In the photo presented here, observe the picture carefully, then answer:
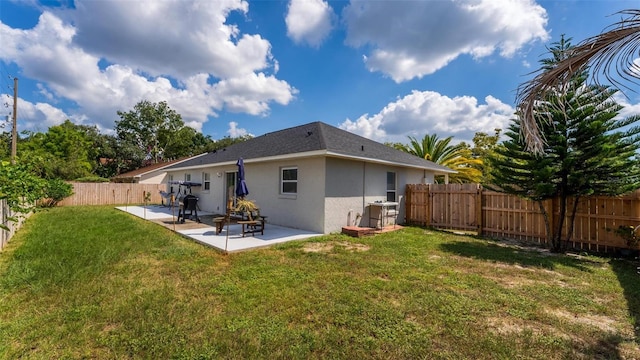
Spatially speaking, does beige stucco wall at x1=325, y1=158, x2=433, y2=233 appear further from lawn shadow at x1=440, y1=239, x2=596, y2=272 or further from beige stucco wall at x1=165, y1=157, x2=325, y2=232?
lawn shadow at x1=440, y1=239, x2=596, y2=272

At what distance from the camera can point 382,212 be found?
1022 centimetres

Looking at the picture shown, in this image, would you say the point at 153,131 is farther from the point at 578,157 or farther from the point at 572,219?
the point at 572,219

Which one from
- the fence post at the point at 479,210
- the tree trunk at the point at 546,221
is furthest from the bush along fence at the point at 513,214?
the tree trunk at the point at 546,221

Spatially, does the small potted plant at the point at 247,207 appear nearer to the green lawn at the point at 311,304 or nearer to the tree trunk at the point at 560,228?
the green lawn at the point at 311,304

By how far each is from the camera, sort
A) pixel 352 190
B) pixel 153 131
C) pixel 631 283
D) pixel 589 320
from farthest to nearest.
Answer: pixel 153 131, pixel 352 190, pixel 631 283, pixel 589 320

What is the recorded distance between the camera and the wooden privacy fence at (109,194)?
62.3ft

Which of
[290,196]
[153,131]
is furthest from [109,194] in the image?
[153,131]

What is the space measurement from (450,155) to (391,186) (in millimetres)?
9329

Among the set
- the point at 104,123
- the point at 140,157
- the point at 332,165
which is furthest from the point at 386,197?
the point at 104,123

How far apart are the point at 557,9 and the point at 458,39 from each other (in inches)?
133

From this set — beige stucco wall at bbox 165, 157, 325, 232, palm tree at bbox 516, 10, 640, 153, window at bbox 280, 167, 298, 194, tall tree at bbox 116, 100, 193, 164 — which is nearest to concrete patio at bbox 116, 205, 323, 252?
beige stucco wall at bbox 165, 157, 325, 232

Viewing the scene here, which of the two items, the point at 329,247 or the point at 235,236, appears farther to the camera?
the point at 235,236

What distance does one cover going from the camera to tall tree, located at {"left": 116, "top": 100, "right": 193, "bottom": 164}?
114 feet

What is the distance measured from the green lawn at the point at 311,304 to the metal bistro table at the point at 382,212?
134 inches
